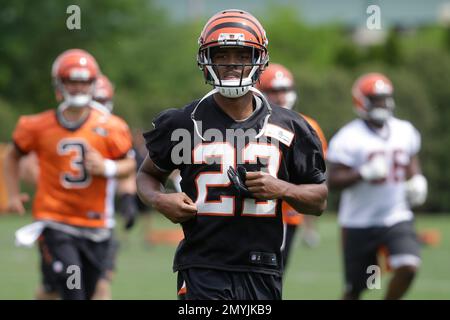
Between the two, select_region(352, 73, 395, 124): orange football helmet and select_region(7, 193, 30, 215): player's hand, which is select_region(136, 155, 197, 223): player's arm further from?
select_region(352, 73, 395, 124): orange football helmet

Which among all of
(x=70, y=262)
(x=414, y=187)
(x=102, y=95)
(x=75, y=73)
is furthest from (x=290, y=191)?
(x=102, y=95)

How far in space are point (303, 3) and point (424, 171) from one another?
33715mm

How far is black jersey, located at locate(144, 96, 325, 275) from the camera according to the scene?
4.98m

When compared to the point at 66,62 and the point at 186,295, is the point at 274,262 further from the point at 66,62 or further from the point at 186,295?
the point at 66,62

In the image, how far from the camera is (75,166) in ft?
25.8

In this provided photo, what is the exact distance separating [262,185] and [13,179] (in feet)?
12.4

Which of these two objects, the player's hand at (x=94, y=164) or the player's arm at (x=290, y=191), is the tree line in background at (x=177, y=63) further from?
the player's arm at (x=290, y=191)

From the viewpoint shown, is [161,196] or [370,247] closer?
[161,196]

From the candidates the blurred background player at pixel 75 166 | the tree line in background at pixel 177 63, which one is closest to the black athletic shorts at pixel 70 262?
the blurred background player at pixel 75 166

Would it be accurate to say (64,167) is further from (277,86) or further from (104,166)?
(277,86)

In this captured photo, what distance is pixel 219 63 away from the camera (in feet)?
16.3

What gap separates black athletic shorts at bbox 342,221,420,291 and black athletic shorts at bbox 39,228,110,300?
2.26 m

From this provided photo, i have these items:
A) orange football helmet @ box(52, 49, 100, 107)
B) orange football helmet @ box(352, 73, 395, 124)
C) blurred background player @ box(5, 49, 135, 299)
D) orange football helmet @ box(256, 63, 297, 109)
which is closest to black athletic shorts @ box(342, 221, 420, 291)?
orange football helmet @ box(352, 73, 395, 124)

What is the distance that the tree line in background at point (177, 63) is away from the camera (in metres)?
27.6
